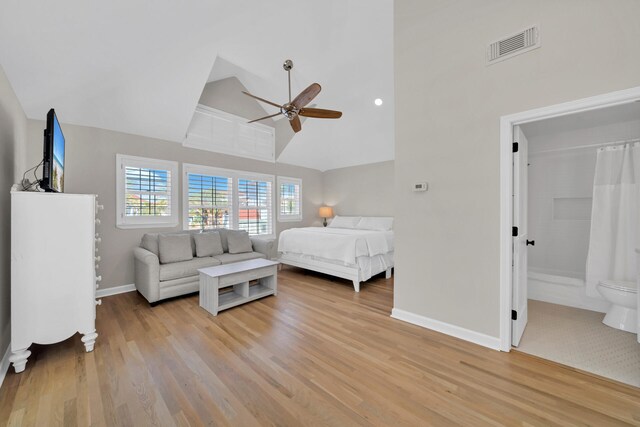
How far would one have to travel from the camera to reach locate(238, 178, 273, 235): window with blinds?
5.23 metres

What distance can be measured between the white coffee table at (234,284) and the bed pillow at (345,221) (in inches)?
117

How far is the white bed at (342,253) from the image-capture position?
3762mm

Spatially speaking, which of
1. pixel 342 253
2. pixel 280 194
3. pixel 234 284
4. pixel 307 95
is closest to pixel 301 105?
pixel 307 95

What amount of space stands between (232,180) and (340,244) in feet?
8.69

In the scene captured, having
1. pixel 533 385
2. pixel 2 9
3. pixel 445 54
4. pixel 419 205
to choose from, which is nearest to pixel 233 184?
pixel 2 9

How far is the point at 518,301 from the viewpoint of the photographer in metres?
2.23

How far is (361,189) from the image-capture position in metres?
6.34

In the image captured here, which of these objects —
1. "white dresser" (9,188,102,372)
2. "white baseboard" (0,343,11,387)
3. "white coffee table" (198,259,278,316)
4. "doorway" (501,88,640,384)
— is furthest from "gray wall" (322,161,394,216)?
"white baseboard" (0,343,11,387)

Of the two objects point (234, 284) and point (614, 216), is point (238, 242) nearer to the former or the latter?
point (234, 284)

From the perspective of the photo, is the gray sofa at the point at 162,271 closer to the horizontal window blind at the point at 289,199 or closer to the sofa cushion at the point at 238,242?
the sofa cushion at the point at 238,242

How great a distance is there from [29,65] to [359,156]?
208 inches

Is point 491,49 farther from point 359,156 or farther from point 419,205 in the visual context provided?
point 359,156

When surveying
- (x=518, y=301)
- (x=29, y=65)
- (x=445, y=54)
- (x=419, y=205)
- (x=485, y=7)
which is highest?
(x=485, y=7)

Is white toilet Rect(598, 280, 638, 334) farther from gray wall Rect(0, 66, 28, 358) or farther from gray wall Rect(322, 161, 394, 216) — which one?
gray wall Rect(0, 66, 28, 358)
